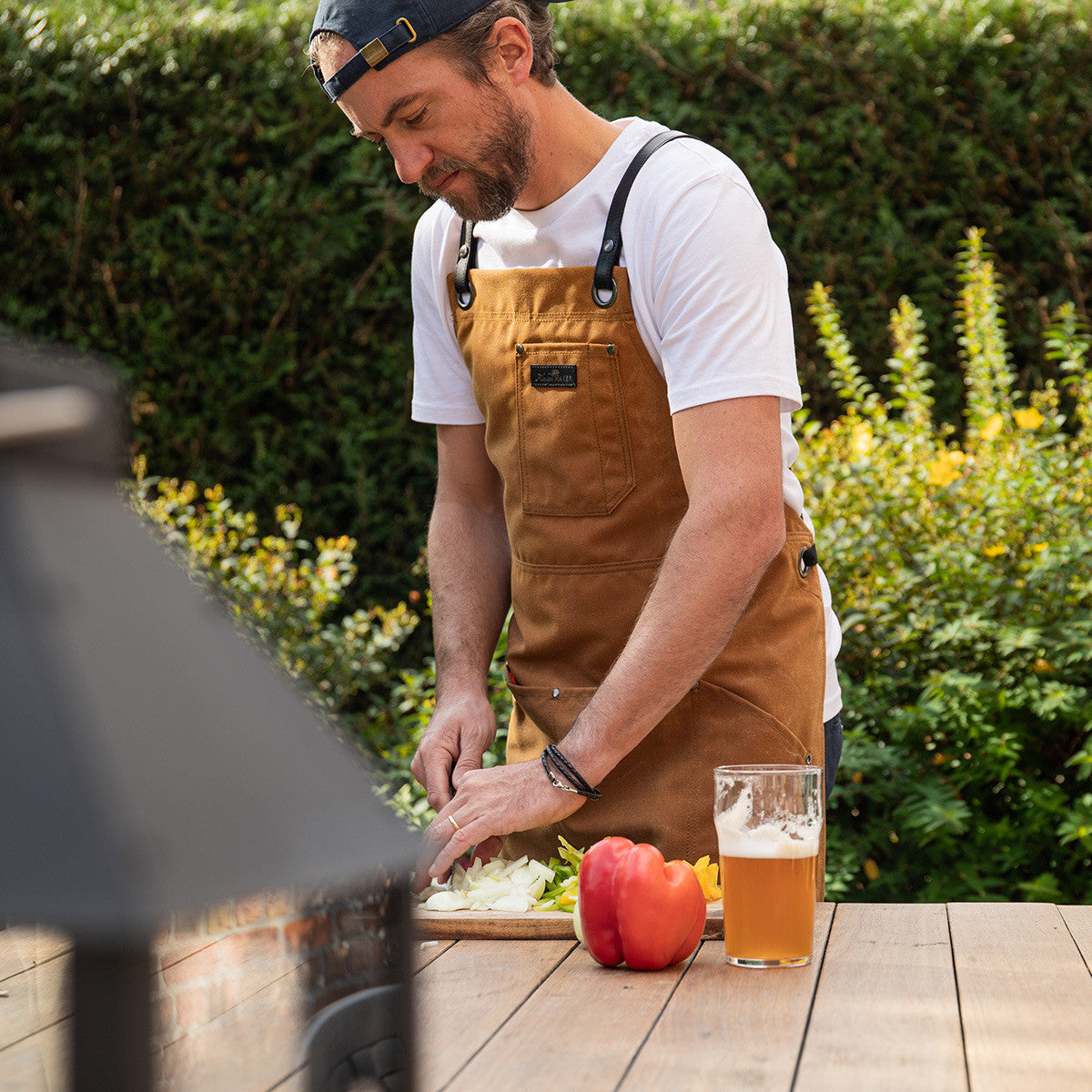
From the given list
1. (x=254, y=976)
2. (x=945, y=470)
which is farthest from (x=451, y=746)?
(x=945, y=470)

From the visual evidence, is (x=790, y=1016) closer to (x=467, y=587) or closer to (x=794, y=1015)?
(x=794, y=1015)

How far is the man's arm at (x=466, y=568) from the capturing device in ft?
6.71

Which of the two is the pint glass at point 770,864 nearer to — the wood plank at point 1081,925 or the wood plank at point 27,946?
the wood plank at point 1081,925

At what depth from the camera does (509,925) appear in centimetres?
145

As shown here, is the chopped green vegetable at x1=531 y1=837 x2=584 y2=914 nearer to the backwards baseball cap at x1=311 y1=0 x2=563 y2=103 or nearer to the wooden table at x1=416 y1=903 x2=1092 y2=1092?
the wooden table at x1=416 y1=903 x2=1092 y2=1092

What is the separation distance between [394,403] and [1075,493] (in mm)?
2410

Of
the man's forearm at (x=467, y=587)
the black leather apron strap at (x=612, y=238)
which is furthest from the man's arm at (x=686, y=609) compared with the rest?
the man's forearm at (x=467, y=587)

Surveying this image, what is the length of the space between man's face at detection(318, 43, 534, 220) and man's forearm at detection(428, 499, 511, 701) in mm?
524

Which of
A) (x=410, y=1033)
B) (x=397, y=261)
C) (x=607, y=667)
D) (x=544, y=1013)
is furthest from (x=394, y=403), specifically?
(x=410, y=1033)

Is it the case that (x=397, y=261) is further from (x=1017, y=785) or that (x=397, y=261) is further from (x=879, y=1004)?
(x=879, y=1004)

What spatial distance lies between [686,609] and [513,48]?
773 millimetres

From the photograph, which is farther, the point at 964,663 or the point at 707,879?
the point at 964,663

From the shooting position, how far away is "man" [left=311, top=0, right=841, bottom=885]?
1.60m

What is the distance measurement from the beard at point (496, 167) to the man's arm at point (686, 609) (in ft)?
1.34
